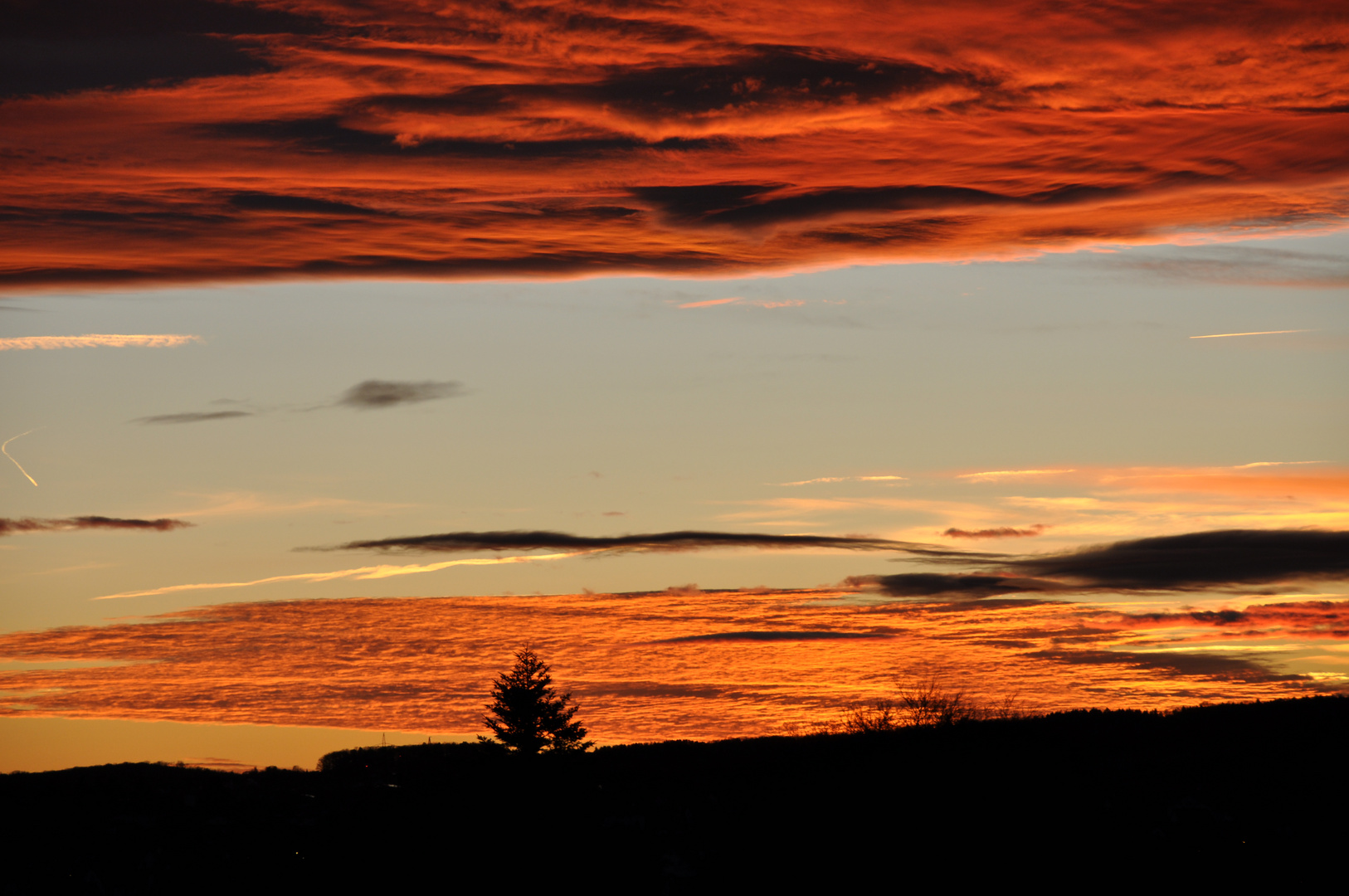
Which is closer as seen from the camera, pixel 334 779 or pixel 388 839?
pixel 388 839

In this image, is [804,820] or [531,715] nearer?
[804,820]

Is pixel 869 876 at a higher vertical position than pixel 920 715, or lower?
lower

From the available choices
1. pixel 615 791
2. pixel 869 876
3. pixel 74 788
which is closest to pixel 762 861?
pixel 869 876

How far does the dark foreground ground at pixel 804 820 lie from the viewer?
31609 millimetres

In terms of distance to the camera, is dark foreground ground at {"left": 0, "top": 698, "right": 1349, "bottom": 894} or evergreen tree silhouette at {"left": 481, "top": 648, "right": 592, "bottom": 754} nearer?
dark foreground ground at {"left": 0, "top": 698, "right": 1349, "bottom": 894}

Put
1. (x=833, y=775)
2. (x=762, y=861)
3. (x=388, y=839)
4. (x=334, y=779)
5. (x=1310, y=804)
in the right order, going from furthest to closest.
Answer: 1. (x=334, y=779)
2. (x=388, y=839)
3. (x=833, y=775)
4. (x=762, y=861)
5. (x=1310, y=804)

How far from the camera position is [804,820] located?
127 feet

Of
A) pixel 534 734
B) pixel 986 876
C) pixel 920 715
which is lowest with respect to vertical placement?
pixel 986 876

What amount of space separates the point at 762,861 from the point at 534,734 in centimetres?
3322

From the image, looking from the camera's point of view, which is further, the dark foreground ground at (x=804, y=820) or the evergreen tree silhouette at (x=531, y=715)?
the evergreen tree silhouette at (x=531, y=715)

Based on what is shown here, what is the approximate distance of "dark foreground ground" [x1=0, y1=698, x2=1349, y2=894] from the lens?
31.6 m

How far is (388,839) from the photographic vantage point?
44219 mm

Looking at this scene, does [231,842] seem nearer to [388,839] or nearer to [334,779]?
[388,839]

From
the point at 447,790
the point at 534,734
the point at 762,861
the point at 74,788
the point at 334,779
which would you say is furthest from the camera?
the point at 534,734
